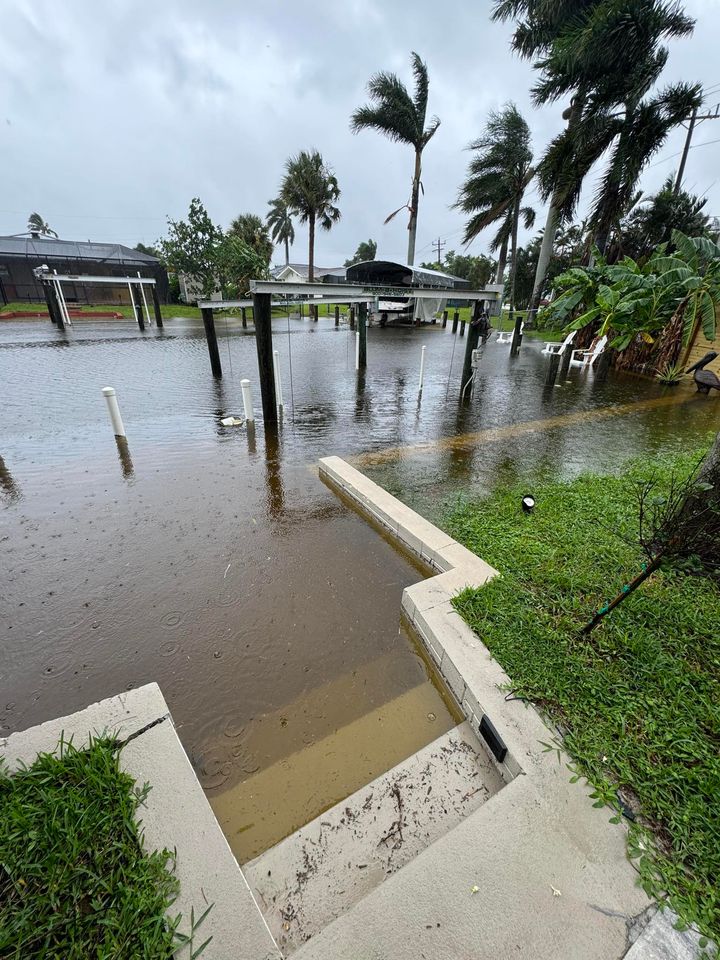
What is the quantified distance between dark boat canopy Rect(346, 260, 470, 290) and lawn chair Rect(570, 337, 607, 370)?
1101 centimetres

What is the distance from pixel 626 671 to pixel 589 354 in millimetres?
15644

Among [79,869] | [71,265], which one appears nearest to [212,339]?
[79,869]

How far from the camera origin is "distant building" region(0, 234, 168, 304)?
29.9 meters

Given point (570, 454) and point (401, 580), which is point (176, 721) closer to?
point (401, 580)

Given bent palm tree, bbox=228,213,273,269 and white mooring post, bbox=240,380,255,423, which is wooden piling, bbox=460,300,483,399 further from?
bent palm tree, bbox=228,213,273,269

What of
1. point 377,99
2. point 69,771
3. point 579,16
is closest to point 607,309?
point 69,771

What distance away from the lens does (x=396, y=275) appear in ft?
87.4

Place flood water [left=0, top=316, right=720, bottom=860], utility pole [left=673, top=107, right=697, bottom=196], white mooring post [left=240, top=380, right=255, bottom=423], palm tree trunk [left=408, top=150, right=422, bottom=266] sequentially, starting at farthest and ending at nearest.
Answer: palm tree trunk [left=408, top=150, right=422, bottom=266] → utility pole [left=673, top=107, right=697, bottom=196] → white mooring post [left=240, top=380, right=255, bottom=423] → flood water [left=0, top=316, right=720, bottom=860]

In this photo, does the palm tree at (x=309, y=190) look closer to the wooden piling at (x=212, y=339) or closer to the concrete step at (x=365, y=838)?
the wooden piling at (x=212, y=339)

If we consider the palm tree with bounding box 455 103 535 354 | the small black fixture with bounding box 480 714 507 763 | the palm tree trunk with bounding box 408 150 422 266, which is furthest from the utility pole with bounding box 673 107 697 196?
the small black fixture with bounding box 480 714 507 763

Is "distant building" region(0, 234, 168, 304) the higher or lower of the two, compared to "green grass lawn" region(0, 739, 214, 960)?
higher

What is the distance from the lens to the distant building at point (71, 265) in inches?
1179

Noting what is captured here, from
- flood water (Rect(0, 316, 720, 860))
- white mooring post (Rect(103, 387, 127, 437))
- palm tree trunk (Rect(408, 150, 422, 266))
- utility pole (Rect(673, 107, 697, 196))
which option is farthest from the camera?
palm tree trunk (Rect(408, 150, 422, 266))

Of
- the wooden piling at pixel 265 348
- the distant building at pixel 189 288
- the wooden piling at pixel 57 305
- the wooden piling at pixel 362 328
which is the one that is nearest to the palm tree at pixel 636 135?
the wooden piling at pixel 362 328
